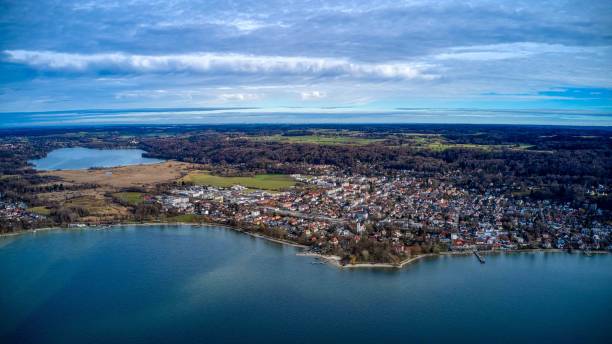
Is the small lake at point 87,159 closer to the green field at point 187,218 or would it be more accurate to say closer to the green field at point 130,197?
the green field at point 130,197

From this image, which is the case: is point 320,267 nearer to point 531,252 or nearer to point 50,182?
point 531,252

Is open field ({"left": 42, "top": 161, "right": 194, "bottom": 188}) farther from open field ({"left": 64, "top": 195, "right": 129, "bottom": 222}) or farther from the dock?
the dock

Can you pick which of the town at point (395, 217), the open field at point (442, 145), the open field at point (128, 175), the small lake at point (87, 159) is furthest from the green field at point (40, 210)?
the open field at point (442, 145)

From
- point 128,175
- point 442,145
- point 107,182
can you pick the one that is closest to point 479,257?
point 107,182

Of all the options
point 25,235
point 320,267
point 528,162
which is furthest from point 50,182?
point 528,162

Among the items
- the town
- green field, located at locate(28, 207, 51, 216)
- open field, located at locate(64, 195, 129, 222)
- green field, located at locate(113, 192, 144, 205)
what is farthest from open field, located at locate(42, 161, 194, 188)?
green field, located at locate(28, 207, 51, 216)
